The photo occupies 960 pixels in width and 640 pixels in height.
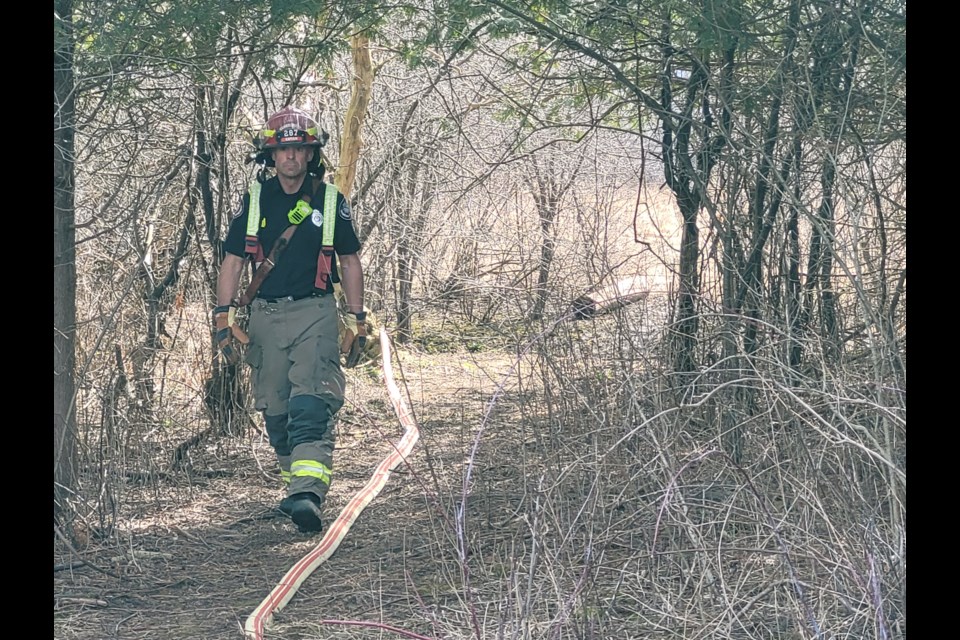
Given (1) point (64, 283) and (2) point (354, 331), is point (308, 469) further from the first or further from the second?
(1) point (64, 283)

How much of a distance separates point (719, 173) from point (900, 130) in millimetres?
1125

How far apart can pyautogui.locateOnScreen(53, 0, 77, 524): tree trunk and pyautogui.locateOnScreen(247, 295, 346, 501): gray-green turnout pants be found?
1.18m

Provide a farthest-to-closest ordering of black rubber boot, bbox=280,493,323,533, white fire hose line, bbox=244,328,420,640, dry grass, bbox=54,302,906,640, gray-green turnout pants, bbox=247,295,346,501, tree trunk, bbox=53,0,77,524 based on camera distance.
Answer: gray-green turnout pants, bbox=247,295,346,501 < black rubber boot, bbox=280,493,323,533 < tree trunk, bbox=53,0,77,524 < white fire hose line, bbox=244,328,420,640 < dry grass, bbox=54,302,906,640

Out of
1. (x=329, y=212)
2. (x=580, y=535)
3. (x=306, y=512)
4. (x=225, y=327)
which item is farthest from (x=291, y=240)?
(x=580, y=535)

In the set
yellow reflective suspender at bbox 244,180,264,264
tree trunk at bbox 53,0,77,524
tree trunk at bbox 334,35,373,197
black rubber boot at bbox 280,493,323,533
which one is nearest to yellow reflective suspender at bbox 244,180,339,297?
yellow reflective suspender at bbox 244,180,264,264

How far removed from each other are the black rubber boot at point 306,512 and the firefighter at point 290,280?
0.63 feet

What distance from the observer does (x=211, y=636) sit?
4523 mm

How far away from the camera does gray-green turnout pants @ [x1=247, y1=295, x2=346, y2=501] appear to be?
6.08m

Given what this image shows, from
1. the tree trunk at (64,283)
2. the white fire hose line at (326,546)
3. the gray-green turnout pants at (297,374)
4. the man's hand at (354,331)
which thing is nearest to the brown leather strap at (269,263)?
the gray-green turnout pants at (297,374)

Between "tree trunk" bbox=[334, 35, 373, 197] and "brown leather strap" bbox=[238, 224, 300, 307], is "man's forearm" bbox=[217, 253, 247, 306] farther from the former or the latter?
"tree trunk" bbox=[334, 35, 373, 197]

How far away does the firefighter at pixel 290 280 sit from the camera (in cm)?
623

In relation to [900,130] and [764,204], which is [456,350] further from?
[900,130]

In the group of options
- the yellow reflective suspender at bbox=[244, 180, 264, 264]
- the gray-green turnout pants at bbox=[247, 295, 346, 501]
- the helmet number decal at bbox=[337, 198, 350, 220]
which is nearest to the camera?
the gray-green turnout pants at bbox=[247, 295, 346, 501]

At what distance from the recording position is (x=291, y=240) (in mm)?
6270
